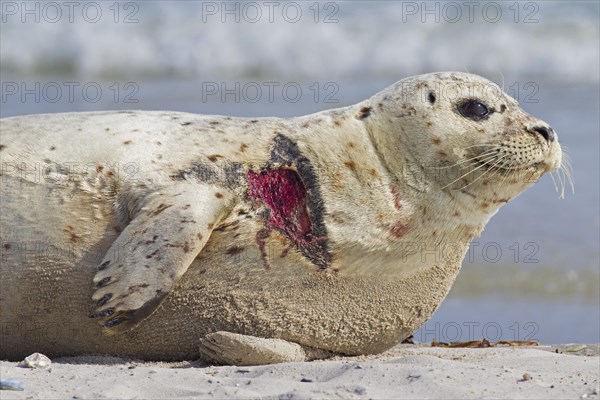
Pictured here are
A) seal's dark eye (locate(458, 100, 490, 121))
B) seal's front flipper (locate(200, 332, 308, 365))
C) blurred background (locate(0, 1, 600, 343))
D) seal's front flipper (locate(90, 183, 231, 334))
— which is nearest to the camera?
seal's front flipper (locate(90, 183, 231, 334))

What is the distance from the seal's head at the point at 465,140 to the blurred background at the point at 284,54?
606 centimetres

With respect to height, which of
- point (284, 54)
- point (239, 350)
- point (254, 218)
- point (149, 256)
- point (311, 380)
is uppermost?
point (284, 54)

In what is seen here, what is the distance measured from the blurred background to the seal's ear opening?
6.07m

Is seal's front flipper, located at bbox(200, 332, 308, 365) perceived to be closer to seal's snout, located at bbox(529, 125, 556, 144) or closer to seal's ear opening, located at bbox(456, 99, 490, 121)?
seal's ear opening, located at bbox(456, 99, 490, 121)

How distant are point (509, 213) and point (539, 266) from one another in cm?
146

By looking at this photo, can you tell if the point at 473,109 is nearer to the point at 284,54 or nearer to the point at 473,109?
the point at 473,109

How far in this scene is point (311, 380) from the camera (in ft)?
15.3

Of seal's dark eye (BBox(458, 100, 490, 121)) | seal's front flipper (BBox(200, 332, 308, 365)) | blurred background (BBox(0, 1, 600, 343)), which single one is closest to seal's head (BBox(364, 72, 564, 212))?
seal's dark eye (BBox(458, 100, 490, 121))

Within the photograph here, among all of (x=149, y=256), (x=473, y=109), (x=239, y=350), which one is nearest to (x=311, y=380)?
(x=239, y=350)

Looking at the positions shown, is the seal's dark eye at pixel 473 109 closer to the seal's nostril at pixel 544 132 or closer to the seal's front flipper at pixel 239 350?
the seal's nostril at pixel 544 132

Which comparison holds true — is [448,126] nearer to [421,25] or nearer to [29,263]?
[29,263]

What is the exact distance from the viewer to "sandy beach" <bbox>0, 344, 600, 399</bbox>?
4344mm

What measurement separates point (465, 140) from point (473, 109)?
19cm

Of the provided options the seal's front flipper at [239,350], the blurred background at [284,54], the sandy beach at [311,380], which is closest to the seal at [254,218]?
the seal's front flipper at [239,350]
